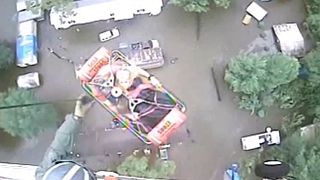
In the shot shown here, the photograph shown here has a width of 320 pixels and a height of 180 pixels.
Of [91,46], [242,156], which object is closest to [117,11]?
[91,46]

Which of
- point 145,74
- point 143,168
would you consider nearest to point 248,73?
point 145,74

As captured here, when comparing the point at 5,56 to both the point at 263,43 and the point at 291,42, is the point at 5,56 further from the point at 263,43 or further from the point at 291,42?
the point at 291,42

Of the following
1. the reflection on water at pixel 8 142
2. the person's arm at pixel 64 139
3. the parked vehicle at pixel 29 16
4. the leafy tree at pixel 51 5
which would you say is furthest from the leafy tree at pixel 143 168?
the parked vehicle at pixel 29 16

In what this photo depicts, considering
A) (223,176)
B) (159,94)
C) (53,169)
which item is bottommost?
(223,176)

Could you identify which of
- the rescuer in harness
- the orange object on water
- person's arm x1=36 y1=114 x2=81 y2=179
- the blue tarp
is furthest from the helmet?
the blue tarp

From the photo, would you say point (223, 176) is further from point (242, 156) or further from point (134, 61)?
point (134, 61)

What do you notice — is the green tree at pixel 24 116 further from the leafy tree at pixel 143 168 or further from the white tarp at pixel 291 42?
the white tarp at pixel 291 42

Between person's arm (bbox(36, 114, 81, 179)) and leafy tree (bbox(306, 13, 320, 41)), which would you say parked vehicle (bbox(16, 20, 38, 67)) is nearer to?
person's arm (bbox(36, 114, 81, 179))

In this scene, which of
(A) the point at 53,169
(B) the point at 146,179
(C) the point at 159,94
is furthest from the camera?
(C) the point at 159,94
